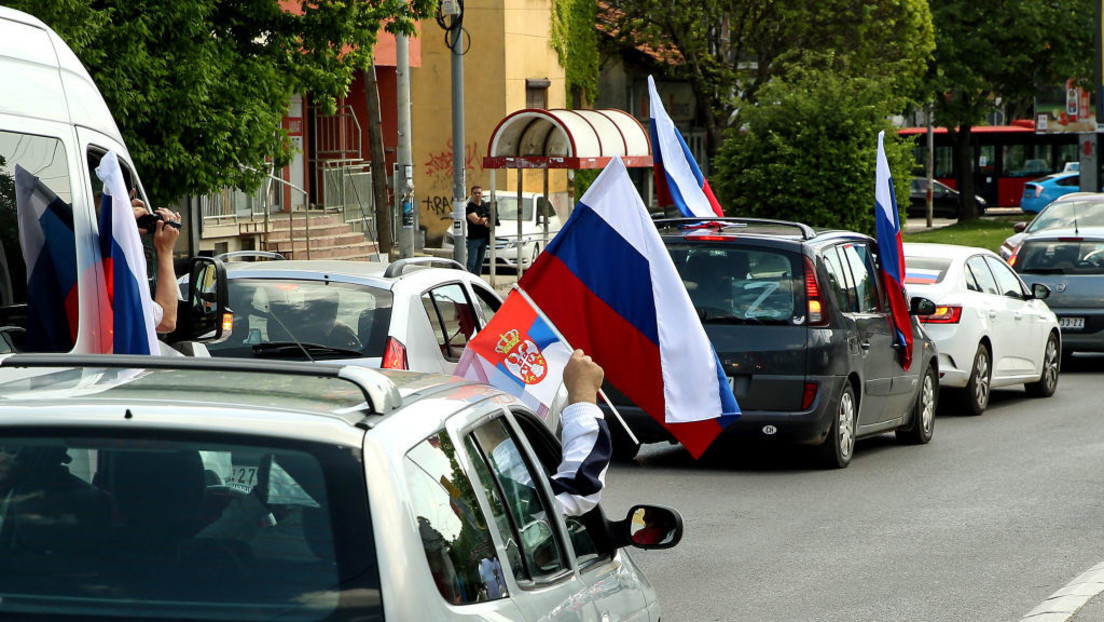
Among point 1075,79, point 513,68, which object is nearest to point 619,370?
point 513,68

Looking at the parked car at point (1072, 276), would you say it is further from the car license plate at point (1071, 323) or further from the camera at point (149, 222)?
the camera at point (149, 222)

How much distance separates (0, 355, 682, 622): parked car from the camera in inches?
117

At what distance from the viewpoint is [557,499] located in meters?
4.31

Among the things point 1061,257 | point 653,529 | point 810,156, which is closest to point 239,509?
point 653,529

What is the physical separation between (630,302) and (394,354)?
224 centimetres

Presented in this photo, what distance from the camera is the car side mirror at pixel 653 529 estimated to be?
176 inches

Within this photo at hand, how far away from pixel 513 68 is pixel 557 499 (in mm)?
36790

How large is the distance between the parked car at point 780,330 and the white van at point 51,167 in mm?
5229

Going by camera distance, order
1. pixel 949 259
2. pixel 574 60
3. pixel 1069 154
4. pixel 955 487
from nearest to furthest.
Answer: pixel 955 487 → pixel 949 259 → pixel 574 60 → pixel 1069 154

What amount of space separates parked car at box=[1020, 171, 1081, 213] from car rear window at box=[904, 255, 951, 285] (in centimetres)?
4401

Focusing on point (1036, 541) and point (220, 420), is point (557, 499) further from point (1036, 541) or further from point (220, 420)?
point (1036, 541)

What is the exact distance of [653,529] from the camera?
4.49 m

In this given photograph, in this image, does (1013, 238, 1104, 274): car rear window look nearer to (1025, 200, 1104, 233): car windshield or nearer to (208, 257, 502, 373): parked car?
(1025, 200, 1104, 233): car windshield

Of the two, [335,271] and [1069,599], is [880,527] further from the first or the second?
[335,271]
